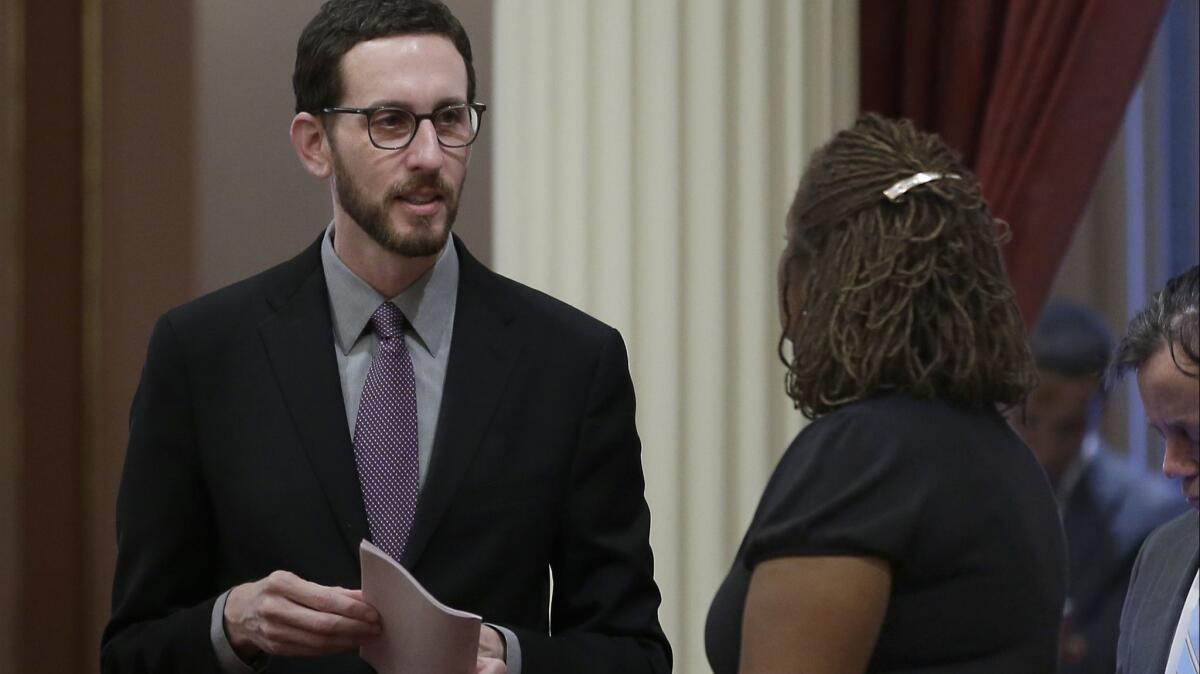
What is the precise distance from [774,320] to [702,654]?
0.76 metres

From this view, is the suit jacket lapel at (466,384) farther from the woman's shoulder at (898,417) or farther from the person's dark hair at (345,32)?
the woman's shoulder at (898,417)

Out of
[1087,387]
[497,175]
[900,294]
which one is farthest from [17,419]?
[1087,387]

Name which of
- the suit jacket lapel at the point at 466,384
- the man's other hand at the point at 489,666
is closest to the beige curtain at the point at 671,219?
the suit jacket lapel at the point at 466,384

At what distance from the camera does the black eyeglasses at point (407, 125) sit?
1.97 metres

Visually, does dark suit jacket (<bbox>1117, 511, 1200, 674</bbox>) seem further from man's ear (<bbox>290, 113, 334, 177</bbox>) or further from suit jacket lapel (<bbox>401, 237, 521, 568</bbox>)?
man's ear (<bbox>290, 113, 334, 177</bbox>)

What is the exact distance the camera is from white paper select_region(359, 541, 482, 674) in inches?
62.2

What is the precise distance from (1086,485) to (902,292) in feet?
6.72

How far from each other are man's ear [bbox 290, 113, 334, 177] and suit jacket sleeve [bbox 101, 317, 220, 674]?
340 millimetres

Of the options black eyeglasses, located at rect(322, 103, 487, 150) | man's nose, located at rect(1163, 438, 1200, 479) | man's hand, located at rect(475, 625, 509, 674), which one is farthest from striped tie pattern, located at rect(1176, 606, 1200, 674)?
black eyeglasses, located at rect(322, 103, 487, 150)

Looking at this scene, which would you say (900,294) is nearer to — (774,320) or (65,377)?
(774,320)

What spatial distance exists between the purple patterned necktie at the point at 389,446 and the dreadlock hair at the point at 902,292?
53 centimetres

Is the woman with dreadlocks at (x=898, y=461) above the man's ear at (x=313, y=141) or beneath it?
beneath

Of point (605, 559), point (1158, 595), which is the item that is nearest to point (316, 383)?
point (605, 559)

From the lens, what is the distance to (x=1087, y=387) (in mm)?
3451
